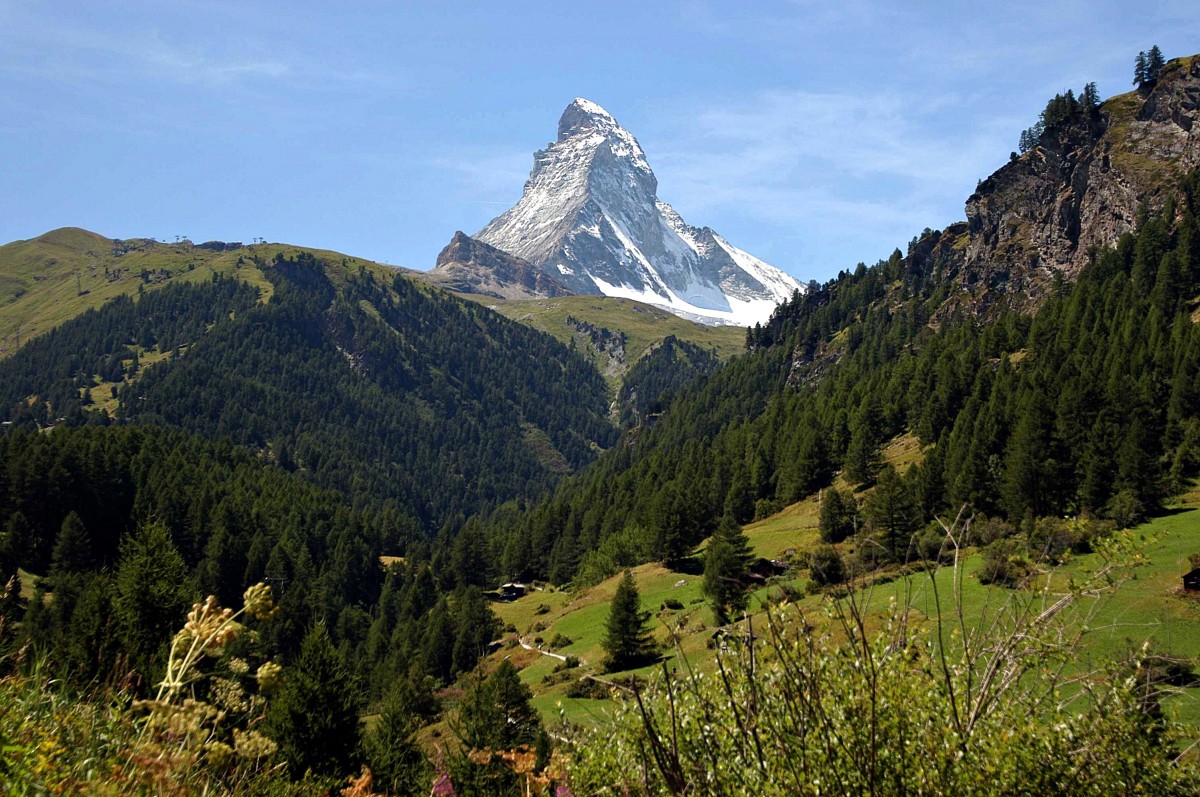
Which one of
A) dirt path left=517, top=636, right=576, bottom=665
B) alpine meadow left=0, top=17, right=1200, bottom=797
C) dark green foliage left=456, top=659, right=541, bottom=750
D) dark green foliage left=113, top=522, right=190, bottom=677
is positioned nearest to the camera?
alpine meadow left=0, top=17, right=1200, bottom=797

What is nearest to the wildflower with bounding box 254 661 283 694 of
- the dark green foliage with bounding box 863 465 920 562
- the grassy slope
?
the grassy slope

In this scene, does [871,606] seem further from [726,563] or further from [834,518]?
[834,518]

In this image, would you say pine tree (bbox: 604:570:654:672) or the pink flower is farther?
pine tree (bbox: 604:570:654:672)

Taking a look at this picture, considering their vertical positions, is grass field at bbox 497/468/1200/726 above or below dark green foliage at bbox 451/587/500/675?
above

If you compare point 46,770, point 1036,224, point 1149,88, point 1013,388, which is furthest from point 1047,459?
point 1149,88

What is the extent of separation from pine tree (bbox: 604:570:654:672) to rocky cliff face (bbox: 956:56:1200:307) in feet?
442

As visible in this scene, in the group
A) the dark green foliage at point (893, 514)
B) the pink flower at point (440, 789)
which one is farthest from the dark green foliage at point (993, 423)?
the pink flower at point (440, 789)

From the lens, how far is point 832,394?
154625 millimetres

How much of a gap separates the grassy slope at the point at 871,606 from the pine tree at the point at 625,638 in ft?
6.44

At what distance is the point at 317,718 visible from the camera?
27.2 metres

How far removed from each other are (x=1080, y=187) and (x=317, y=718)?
186 meters

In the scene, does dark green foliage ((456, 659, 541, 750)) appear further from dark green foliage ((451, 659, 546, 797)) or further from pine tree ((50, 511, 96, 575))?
pine tree ((50, 511, 96, 575))

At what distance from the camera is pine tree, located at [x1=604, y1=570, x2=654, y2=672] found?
204ft

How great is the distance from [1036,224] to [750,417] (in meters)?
77.5
